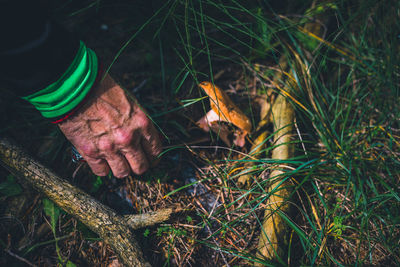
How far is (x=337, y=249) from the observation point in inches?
58.9

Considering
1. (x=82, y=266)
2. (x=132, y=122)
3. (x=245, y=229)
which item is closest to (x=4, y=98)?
(x=132, y=122)

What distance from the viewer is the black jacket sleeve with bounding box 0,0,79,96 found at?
1073mm

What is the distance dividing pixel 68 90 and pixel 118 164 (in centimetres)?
54

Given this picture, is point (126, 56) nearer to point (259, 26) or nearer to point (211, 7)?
point (211, 7)

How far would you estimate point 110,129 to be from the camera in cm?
135

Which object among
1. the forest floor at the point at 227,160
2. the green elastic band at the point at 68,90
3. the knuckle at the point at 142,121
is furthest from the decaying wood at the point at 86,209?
the knuckle at the point at 142,121

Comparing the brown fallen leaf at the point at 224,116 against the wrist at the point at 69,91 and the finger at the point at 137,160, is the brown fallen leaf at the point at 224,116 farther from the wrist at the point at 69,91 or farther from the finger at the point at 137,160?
the wrist at the point at 69,91

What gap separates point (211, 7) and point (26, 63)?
130cm

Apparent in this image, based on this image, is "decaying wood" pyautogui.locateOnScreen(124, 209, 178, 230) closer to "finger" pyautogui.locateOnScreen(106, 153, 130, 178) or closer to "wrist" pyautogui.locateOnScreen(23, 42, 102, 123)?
"finger" pyautogui.locateOnScreen(106, 153, 130, 178)

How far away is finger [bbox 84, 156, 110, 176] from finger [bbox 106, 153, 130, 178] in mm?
45

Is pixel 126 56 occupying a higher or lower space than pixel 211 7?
lower

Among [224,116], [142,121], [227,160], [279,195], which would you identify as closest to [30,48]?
[142,121]

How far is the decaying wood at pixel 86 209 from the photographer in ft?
4.25

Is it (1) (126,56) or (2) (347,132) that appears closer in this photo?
(2) (347,132)
